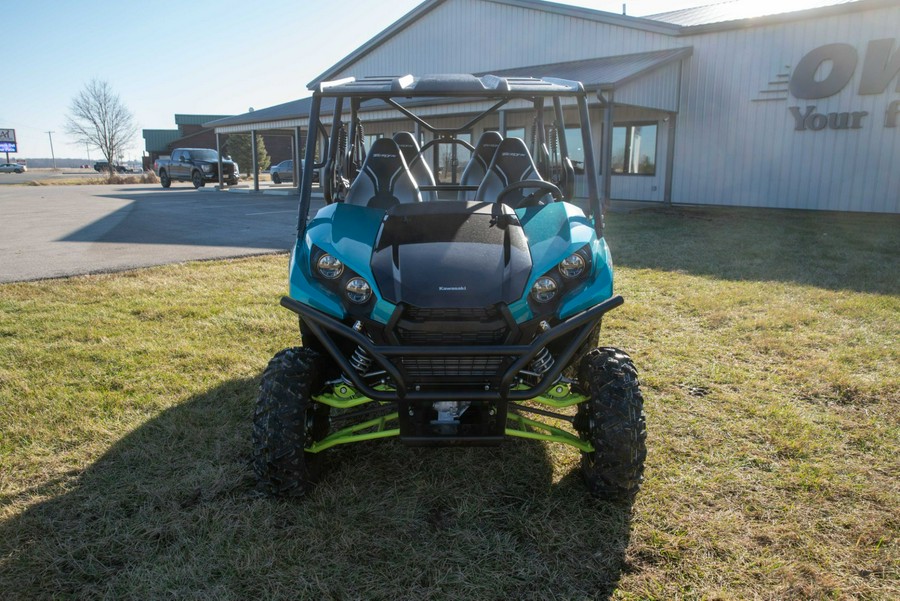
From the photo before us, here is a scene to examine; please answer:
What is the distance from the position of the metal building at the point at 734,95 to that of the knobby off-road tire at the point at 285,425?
10092mm

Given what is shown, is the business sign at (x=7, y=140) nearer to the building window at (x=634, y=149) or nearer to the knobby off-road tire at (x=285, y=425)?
the building window at (x=634, y=149)

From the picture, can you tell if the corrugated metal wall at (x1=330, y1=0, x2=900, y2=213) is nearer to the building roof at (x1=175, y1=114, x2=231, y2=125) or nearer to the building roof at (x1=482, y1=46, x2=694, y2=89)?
the building roof at (x1=482, y1=46, x2=694, y2=89)

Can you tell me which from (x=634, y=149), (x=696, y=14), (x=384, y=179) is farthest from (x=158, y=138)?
(x=384, y=179)

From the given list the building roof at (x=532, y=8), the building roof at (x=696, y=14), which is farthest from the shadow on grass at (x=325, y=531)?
the building roof at (x=696, y=14)

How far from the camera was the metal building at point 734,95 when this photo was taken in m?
14.5

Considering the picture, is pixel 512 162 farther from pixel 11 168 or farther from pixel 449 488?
pixel 11 168

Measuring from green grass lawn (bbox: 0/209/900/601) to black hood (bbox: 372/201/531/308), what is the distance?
38.5 inches

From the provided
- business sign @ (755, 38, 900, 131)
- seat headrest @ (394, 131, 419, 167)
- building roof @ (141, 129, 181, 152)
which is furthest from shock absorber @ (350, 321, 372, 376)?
building roof @ (141, 129, 181, 152)

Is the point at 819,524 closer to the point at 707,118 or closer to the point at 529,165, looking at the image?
the point at 529,165

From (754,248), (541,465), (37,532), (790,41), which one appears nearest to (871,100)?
(790,41)

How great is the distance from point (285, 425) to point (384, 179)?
5.50 feet

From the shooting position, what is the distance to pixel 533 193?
3686mm

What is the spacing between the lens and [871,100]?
1446 cm

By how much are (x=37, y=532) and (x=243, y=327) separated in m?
3.10
